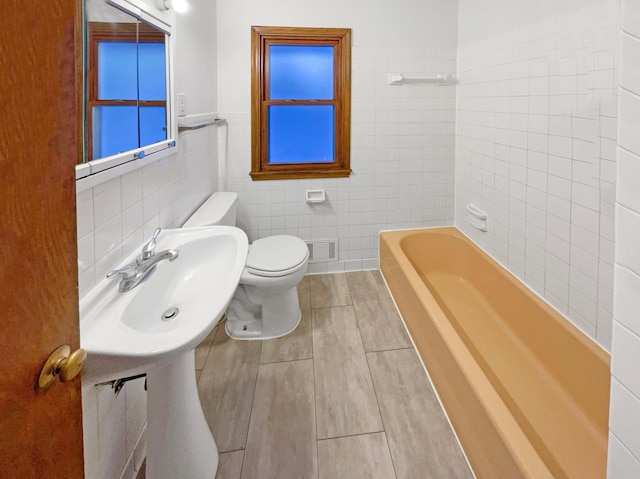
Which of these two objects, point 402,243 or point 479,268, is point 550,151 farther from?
point 402,243

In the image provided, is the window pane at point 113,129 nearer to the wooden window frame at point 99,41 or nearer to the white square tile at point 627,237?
the wooden window frame at point 99,41

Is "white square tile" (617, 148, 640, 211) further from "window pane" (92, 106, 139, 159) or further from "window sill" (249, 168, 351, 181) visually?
"window sill" (249, 168, 351, 181)

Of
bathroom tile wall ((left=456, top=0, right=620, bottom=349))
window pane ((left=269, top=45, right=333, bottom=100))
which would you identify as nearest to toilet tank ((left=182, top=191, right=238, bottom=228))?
window pane ((left=269, top=45, right=333, bottom=100))

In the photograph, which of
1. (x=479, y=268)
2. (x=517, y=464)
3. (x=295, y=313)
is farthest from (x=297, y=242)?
(x=517, y=464)

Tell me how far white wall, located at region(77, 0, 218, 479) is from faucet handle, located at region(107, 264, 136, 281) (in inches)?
1.4

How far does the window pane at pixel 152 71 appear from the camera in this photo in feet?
4.76

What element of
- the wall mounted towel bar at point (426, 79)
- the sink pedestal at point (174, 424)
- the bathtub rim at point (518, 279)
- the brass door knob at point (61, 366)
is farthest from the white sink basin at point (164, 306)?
the wall mounted towel bar at point (426, 79)

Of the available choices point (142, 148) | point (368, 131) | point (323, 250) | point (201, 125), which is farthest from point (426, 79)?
point (142, 148)

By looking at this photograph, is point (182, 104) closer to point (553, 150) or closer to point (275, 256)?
point (275, 256)

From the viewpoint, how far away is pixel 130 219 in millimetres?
1367

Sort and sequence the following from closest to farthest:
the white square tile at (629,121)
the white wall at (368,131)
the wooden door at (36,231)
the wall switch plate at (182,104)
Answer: the wooden door at (36,231)
the white square tile at (629,121)
the wall switch plate at (182,104)
the white wall at (368,131)

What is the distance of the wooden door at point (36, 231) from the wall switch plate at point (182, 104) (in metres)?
1.43

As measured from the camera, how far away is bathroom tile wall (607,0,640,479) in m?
0.66

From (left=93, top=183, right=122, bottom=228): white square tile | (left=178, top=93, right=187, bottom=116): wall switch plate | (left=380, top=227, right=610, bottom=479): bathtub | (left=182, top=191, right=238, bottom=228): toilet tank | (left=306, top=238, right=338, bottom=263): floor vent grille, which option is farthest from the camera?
(left=306, top=238, right=338, bottom=263): floor vent grille
